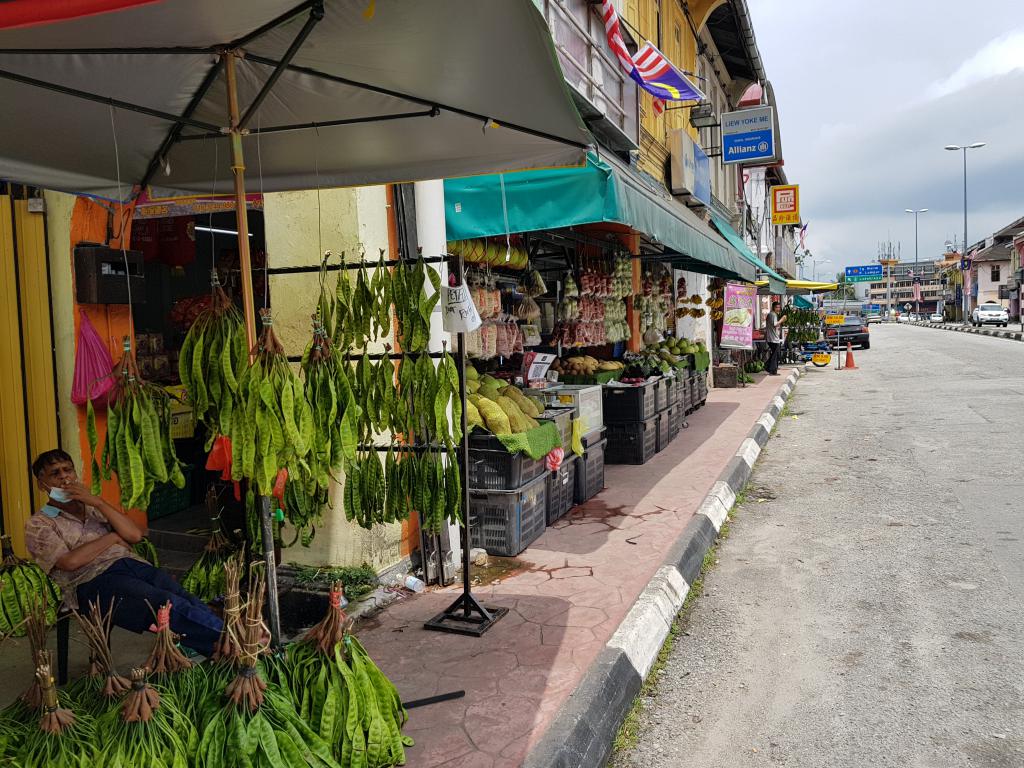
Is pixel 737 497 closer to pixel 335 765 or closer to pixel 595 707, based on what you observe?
pixel 595 707

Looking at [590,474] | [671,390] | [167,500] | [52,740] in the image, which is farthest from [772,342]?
[52,740]

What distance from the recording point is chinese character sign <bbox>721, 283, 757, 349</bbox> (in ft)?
49.1

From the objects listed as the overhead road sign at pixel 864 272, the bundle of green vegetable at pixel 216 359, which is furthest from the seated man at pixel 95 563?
the overhead road sign at pixel 864 272

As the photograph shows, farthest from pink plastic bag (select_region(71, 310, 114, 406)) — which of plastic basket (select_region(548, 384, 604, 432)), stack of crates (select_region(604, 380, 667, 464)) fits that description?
stack of crates (select_region(604, 380, 667, 464))

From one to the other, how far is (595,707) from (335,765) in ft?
3.98

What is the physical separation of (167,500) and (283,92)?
436cm

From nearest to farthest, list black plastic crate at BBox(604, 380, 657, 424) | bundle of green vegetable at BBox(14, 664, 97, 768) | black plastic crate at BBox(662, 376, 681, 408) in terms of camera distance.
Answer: bundle of green vegetable at BBox(14, 664, 97, 768) → black plastic crate at BBox(604, 380, 657, 424) → black plastic crate at BBox(662, 376, 681, 408)

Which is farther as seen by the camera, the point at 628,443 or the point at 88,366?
the point at 628,443

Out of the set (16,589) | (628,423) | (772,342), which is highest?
(772,342)

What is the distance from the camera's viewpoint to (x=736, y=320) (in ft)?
50.2

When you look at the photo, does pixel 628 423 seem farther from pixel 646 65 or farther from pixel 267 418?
pixel 267 418

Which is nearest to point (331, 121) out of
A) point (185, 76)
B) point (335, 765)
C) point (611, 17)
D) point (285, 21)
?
point (185, 76)

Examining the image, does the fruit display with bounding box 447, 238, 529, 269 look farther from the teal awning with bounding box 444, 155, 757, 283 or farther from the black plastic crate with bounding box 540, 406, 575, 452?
the black plastic crate with bounding box 540, 406, 575, 452

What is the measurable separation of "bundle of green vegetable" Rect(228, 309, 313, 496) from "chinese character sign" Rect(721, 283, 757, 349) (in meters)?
13.4
